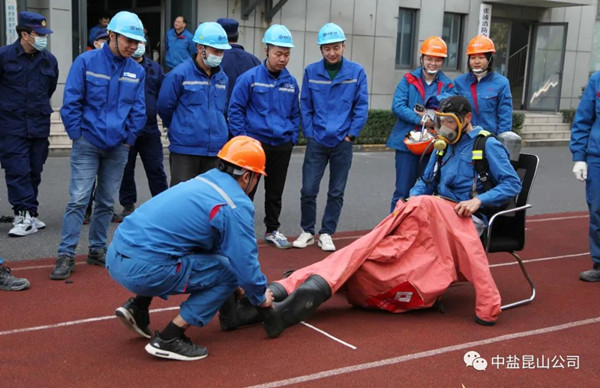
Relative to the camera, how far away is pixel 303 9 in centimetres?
1791

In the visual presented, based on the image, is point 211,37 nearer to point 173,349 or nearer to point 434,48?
point 434,48

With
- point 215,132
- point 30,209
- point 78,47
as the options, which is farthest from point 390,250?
point 78,47

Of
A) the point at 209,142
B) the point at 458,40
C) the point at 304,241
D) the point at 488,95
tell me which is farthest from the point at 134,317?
the point at 458,40

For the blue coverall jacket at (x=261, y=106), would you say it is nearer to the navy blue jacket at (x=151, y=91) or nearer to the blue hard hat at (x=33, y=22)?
the navy blue jacket at (x=151, y=91)

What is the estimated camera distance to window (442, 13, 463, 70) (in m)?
21.2

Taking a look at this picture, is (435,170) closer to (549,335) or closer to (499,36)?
(549,335)

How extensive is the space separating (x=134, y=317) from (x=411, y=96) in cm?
409

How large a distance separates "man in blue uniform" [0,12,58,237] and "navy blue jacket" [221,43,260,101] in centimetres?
185

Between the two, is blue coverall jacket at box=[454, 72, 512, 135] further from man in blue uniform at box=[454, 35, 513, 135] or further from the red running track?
the red running track

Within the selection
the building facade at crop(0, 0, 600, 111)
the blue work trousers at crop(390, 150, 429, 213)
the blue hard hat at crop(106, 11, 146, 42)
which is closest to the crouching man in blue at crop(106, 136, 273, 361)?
the blue hard hat at crop(106, 11, 146, 42)

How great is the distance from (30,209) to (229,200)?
13.8ft

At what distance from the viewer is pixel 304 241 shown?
24.5 feet

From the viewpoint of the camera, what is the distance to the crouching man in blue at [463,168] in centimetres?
523

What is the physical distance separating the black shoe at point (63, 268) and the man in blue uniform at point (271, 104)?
→ 2029mm
